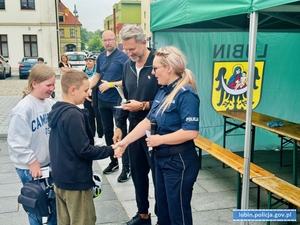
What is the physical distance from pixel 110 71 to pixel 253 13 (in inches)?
87.3

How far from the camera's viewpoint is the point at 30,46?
99.0ft

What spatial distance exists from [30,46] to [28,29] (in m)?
1.40

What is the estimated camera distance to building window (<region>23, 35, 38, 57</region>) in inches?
1185

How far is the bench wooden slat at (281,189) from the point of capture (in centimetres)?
305

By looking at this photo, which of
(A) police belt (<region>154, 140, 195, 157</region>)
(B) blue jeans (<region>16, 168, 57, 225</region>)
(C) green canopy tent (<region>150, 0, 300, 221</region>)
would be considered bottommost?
(B) blue jeans (<region>16, 168, 57, 225</region>)

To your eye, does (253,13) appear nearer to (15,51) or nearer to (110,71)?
(110,71)

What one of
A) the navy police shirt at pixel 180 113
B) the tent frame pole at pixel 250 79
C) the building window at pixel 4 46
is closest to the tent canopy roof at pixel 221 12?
the tent frame pole at pixel 250 79

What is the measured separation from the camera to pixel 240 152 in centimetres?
603

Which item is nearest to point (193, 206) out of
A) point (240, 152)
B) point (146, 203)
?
point (146, 203)

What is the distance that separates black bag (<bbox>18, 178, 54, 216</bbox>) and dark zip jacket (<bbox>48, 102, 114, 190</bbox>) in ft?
0.67

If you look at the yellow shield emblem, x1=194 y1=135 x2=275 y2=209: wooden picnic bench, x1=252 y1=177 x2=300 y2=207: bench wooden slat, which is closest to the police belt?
x1=252 y1=177 x2=300 y2=207: bench wooden slat

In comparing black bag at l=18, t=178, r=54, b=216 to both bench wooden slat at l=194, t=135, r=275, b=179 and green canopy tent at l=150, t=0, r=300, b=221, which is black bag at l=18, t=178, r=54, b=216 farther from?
bench wooden slat at l=194, t=135, r=275, b=179

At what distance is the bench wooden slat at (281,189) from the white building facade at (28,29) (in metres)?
28.2

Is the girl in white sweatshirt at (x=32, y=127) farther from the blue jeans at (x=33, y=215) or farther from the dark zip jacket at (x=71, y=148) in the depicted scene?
the dark zip jacket at (x=71, y=148)
